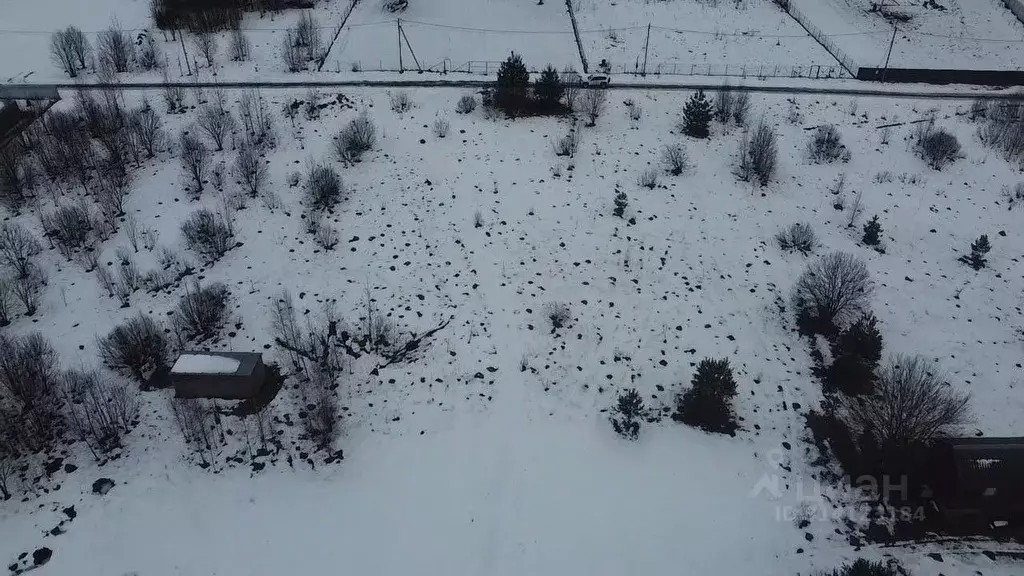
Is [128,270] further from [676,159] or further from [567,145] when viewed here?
[676,159]

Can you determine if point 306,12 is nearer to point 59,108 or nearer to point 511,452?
point 59,108

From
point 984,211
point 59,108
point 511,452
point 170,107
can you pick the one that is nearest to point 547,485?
point 511,452

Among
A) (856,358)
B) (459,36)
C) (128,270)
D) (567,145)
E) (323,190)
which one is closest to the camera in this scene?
(856,358)

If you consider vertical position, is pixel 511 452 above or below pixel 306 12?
below

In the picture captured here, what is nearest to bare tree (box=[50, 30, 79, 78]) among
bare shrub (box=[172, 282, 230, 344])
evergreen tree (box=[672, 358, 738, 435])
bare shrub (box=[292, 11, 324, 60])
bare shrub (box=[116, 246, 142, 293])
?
bare shrub (box=[292, 11, 324, 60])

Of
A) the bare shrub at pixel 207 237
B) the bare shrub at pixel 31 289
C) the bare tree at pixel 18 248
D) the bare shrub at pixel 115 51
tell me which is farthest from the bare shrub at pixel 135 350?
the bare shrub at pixel 115 51

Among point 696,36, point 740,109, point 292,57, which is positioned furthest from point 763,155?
point 292,57

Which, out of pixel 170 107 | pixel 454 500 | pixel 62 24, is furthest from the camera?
pixel 62 24
